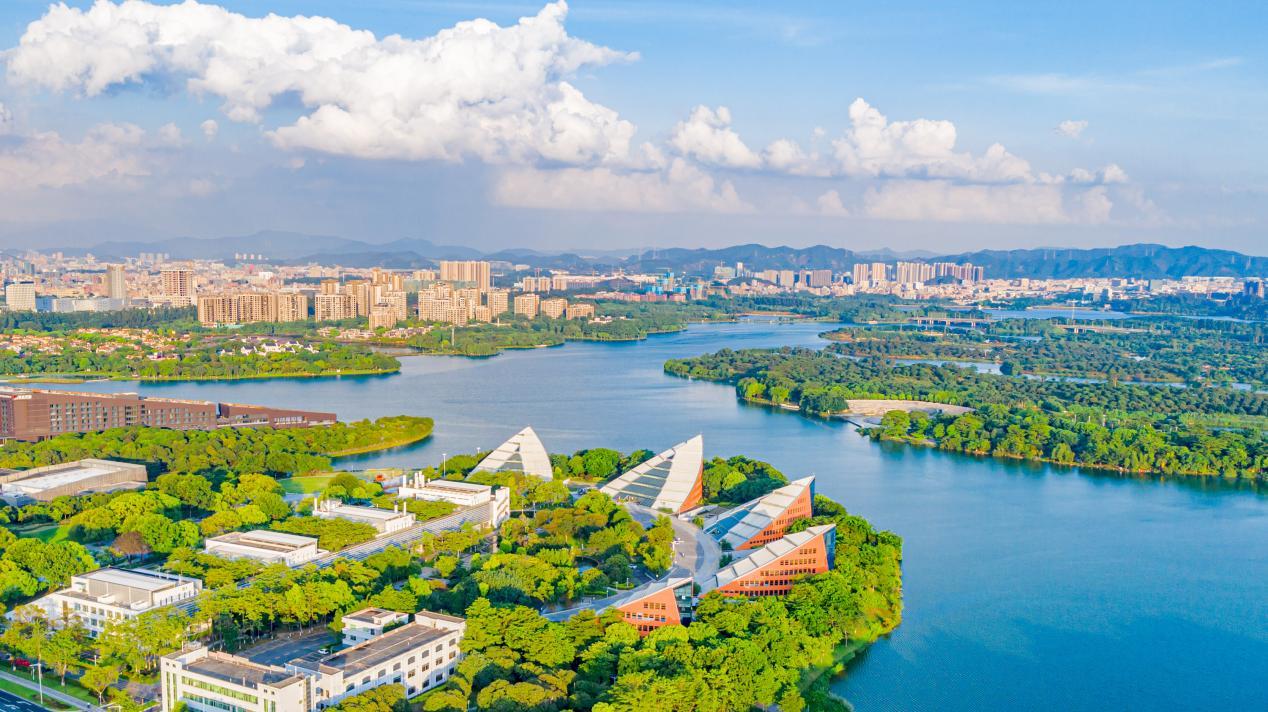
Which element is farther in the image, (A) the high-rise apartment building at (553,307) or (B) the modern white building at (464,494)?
(A) the high-rise apartment building at (553,307)

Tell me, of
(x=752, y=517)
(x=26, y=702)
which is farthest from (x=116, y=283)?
(x=26, y=702)

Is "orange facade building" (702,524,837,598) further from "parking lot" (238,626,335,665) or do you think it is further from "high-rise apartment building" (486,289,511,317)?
"high-rise apartment building" (486,289,511,317)

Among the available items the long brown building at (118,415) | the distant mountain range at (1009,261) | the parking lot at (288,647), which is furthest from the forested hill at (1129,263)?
the parking lot at (288,647)

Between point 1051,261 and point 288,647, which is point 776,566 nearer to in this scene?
point 288,647

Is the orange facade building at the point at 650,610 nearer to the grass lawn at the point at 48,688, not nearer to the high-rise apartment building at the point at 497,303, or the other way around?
the grass lawn at the point at 48,688

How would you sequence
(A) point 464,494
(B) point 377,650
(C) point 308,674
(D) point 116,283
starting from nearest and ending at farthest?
(C) point 308,674
(B) point 377,650
(A) point 464,494
(D) point 116,283

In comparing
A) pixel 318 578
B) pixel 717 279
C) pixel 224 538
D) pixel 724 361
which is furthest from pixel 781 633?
pixel 717 279
